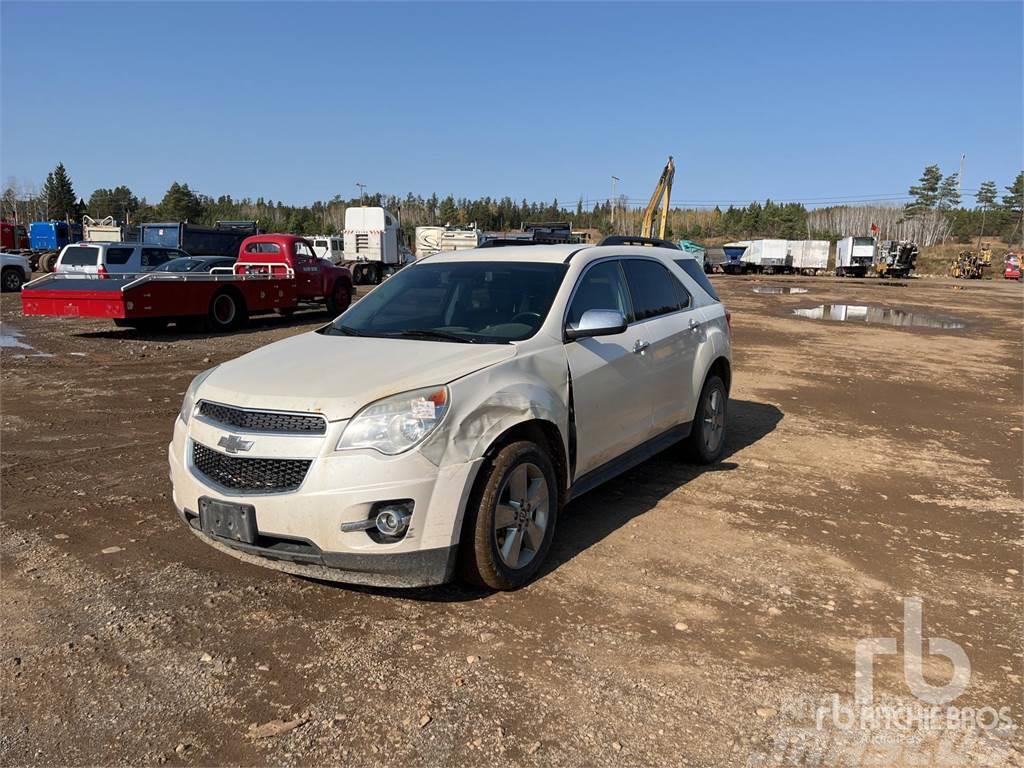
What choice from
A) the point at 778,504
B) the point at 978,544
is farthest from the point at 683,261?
the point at 978,544

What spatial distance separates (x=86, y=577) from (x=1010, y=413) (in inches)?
371

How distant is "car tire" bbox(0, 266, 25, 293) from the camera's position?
2547cm

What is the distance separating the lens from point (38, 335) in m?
14.5

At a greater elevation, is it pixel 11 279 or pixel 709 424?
pixel 11 279

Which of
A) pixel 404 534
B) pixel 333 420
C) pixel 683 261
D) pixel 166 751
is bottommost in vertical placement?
pixel 166 751

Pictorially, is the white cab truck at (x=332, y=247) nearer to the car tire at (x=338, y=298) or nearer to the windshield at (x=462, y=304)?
the car tire at (x=338, y=298)

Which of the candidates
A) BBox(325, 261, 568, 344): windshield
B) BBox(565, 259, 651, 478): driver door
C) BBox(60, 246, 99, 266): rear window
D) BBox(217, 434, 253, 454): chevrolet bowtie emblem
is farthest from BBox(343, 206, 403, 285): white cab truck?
BBox(217, 434, 253, 454): chevrolet bowtie emblem

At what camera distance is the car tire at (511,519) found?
3555 mm

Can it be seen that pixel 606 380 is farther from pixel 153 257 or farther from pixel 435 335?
pixel 153 257

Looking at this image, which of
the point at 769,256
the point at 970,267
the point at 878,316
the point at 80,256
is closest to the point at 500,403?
the point at 80,256

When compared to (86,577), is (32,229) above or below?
above

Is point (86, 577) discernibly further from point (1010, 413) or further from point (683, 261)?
point (1010, 413)

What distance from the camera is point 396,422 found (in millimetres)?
3385

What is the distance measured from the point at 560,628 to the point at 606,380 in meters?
1.62
